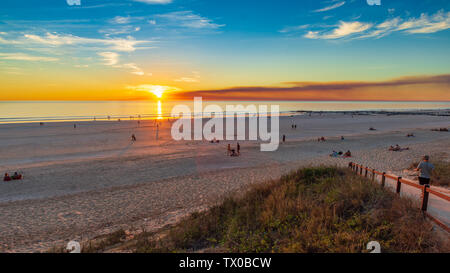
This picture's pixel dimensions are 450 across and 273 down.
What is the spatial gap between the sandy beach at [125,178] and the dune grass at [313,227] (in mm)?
1781

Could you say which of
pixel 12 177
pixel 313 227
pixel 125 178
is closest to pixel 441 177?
pixel 313 227

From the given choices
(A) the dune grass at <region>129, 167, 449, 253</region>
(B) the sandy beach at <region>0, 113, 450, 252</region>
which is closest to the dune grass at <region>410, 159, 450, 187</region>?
(B) the sandy beach at <region>0, 113, 450, 252</region>

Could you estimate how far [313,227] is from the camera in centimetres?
559

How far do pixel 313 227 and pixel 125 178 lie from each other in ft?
42.8

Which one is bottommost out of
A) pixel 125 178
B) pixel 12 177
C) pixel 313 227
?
pixel 125 178

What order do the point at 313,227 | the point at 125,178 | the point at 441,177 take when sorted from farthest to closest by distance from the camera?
the point at 125,178 → the point at 441,177 → the point at 313,227

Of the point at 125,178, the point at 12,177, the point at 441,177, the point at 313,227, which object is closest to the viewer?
the point at 313,227

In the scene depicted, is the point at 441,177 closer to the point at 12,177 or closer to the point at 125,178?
the point at 125,178

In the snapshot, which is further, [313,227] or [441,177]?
[441,177]

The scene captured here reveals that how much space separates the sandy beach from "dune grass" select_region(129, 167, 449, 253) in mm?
1781

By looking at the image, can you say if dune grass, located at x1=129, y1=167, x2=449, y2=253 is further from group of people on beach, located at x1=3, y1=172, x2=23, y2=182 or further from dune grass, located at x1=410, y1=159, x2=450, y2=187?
group of people on beach, located at x1=3, y1=172, x2=23, y2=182

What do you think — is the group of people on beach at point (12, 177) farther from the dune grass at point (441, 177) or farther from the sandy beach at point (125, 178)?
the dune grass at point (441, 177)

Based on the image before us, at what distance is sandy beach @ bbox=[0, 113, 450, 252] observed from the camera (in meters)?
9.16

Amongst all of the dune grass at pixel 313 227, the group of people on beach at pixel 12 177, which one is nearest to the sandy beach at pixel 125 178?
the group of people on beach at pixel 12 177
